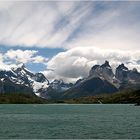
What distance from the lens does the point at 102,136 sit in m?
97.5

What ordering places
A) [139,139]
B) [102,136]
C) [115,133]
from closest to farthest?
[139,139] < [102,136] < [115,133]

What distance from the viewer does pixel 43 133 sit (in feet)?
345

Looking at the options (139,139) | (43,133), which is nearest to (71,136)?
(43,133)

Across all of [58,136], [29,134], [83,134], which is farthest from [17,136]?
[83,134]

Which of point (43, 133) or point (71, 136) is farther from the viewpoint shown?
point (43, 133)

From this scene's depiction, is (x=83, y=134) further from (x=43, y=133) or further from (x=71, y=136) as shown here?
(x=43, y=133)

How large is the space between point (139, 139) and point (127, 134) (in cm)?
1340

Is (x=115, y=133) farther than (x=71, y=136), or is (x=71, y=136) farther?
(x=115, y=133)

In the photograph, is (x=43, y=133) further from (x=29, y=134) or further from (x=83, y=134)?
(x=83, y=134)

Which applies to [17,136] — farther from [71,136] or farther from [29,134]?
[71,136]

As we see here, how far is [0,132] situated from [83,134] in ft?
88.0

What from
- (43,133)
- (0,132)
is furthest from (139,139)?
(0,132)

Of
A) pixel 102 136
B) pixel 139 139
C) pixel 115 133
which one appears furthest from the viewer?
pixel 115 133

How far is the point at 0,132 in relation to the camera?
10856 centimetres
